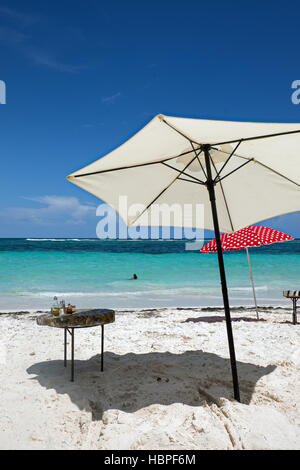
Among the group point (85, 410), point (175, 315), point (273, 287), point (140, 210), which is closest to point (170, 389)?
point (85, 410)

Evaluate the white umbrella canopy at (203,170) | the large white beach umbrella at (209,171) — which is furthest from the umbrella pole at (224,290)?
the white umbrella canopy at (203,170)

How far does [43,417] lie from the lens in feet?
9.62

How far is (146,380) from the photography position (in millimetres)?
3670

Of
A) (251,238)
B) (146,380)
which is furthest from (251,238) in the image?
(146,380)

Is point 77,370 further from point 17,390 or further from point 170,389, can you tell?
point 170,389

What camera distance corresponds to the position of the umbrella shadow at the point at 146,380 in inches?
127

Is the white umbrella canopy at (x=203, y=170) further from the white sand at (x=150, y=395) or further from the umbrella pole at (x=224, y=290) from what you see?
the white sand at (x=150, y=395)

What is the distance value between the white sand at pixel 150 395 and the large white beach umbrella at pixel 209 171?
0.43 meters

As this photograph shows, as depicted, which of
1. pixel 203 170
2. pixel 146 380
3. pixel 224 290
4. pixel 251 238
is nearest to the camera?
pixel 224 290

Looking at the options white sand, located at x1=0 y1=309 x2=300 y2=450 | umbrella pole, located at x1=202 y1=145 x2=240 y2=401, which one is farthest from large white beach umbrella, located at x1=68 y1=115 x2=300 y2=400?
white sand, located at x1=0 y1=309 x2=300 y2=450

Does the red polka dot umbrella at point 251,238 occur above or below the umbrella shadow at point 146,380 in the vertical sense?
above

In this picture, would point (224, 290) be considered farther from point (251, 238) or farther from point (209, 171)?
point (251, 238)

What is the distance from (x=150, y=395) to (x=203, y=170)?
7.19ft


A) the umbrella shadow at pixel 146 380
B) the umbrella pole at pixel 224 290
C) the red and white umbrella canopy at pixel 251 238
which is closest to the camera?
the umbrella pole at pixel 224 290
